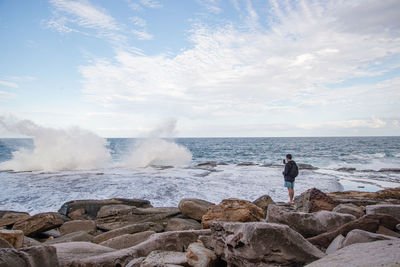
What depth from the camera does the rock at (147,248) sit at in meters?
2.92

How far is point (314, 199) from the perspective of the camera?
5.69m

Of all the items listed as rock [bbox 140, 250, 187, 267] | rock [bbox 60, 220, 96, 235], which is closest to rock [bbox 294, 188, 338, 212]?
rock [bbox 140, 250, 187, 267]

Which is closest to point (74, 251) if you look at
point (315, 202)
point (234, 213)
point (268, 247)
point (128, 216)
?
point (268, 247)

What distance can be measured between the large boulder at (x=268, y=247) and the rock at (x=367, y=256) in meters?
0.34

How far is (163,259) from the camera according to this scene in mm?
2670

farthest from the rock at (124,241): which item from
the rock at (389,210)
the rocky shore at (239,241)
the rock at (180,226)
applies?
the rock at (389,210)

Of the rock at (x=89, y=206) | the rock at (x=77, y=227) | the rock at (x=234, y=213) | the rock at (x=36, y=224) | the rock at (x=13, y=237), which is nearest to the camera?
the rock at (x=13, y=237)

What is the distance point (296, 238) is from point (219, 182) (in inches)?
491

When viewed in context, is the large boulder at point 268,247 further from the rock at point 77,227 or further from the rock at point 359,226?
the rock at point 77,227

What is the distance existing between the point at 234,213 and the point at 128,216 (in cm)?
320

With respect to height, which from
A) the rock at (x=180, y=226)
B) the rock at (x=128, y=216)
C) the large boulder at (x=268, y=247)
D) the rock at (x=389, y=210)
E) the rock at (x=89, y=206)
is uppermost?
the large boulder at (x=268, y=247)

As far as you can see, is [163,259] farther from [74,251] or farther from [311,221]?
[311,221]

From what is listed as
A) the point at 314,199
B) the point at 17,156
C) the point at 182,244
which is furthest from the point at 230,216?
the point at 17,156

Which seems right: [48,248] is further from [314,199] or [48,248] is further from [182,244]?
[314,199]
